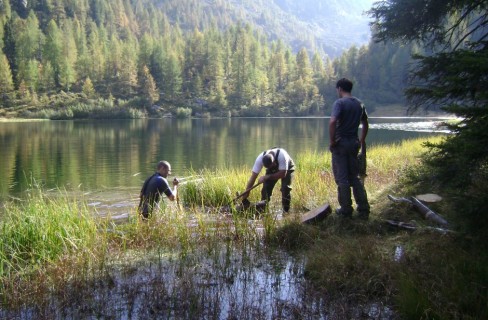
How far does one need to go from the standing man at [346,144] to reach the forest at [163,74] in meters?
77.2

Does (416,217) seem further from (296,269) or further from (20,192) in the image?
(20,192)

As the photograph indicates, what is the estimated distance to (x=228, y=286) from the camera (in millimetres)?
5621

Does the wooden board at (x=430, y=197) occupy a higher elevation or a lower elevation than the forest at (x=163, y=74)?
lower

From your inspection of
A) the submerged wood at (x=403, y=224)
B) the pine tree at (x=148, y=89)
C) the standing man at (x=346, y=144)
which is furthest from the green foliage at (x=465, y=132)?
the pine tree at (x=148, y=89)

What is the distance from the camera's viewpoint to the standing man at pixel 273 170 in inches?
346

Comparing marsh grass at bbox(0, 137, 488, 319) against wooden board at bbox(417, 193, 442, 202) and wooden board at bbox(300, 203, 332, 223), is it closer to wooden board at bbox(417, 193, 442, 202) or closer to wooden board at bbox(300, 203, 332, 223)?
wooden board at bbox(300, 203, 332, 223)

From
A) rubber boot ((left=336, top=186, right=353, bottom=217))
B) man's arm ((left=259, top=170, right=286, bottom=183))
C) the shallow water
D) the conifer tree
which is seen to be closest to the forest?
the conifer tree

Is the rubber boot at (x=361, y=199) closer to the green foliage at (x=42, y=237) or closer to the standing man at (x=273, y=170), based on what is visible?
the standing man at (x=273, y=170)

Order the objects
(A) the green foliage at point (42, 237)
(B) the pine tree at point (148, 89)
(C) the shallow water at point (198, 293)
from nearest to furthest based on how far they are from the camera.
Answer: (C) the shallow water at point (198, 293) < (A) the green foliage at point (42, 237) < (B) the pine tree at point (148, 89)

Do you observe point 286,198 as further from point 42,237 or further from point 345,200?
point 42,237

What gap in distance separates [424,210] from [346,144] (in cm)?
167

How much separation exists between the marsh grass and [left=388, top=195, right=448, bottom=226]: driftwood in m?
0.18

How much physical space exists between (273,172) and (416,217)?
3108 millimetres

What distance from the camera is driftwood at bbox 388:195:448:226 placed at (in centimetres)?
637
